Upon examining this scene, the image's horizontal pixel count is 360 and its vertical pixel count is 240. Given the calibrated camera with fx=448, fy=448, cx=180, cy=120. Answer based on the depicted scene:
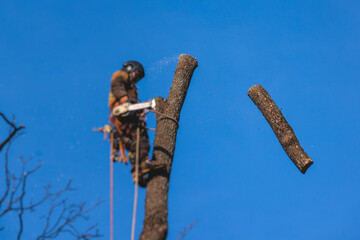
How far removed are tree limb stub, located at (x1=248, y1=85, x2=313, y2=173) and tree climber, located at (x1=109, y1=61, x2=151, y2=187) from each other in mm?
2328

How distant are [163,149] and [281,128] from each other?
2194 millimetres

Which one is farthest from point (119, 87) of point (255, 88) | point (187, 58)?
point (255, 88)

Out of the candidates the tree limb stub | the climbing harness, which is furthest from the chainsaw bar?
the tree limb stub

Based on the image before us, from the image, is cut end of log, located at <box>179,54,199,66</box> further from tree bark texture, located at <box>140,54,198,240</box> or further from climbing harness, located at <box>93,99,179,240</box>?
climbing harness, located at <box>93,99,179,240</box>

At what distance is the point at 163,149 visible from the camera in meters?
5.39

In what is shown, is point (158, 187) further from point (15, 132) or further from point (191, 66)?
point (191, 66)

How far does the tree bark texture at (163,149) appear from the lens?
15.3 ft

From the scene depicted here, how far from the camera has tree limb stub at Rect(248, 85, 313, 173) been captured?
21.7 ft

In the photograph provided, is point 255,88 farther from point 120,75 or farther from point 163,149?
point 120,75

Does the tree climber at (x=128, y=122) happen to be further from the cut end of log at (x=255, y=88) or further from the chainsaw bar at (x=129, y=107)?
the cut end of log at (x=255, y=88)

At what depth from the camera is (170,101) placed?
6066 mm

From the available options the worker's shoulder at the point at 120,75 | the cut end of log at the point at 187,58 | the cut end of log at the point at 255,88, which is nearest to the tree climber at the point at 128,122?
the worker's shoulder at the point at 120,75

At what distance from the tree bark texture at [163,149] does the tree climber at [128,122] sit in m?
0.19

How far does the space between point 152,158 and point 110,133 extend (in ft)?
1.90
